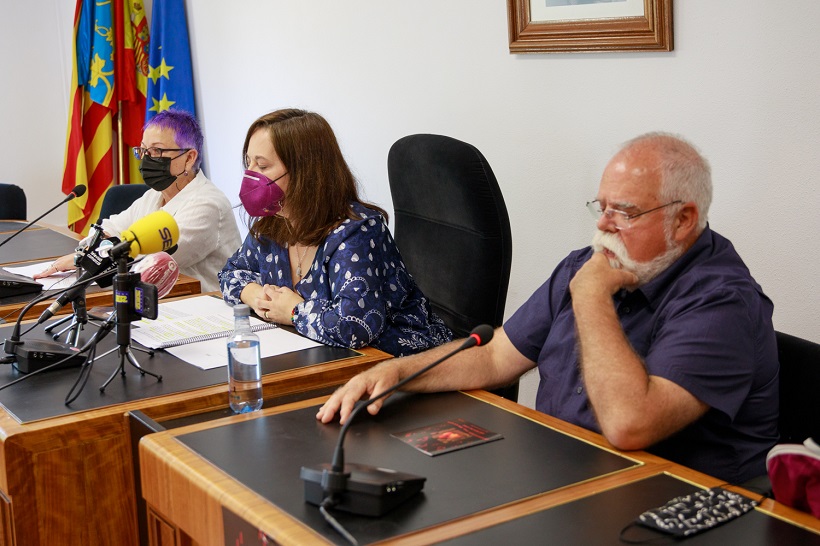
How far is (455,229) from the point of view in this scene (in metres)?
2.40

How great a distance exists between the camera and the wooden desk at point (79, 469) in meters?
1.78

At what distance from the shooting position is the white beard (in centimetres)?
180

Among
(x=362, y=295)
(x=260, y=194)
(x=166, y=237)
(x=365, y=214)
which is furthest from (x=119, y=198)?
(x=362, y=295)

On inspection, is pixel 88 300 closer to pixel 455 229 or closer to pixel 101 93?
pixel 455 229

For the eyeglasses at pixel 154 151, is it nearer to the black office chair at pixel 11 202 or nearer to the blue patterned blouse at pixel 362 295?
the blue patterned blouse at pixel 362 295

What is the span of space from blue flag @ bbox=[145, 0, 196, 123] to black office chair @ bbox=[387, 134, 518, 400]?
9.00 ft

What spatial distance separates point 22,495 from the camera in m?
1.80

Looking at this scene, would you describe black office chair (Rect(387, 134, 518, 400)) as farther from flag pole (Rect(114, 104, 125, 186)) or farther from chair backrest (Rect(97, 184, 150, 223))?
flag pole (Rect(114, 104, 125, 186))

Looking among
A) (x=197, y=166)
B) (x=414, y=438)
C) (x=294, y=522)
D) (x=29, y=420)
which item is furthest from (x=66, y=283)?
(x=294, y=522)

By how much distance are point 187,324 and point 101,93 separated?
3349 mm

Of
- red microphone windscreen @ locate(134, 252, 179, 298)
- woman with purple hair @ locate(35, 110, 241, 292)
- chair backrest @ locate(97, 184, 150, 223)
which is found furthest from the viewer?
chair backrest @ locate(97, 184, 150, 223)

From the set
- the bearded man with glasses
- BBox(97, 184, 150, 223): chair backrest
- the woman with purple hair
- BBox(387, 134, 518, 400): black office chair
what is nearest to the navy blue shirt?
the bearded man with glasses

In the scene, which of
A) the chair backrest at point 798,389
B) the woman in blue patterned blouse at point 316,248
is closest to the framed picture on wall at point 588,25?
the woman in blue patterned blouse at point 316,248

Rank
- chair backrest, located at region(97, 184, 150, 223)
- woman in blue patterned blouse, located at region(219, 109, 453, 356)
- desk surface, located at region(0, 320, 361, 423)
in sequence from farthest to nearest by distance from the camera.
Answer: chair backrest, located at region(97, 184, 150, 223)
woman in blue patterned blouse, located at region(219, 109, 453, 356)
desk surface, located at region(0, 320, 361, 423)
